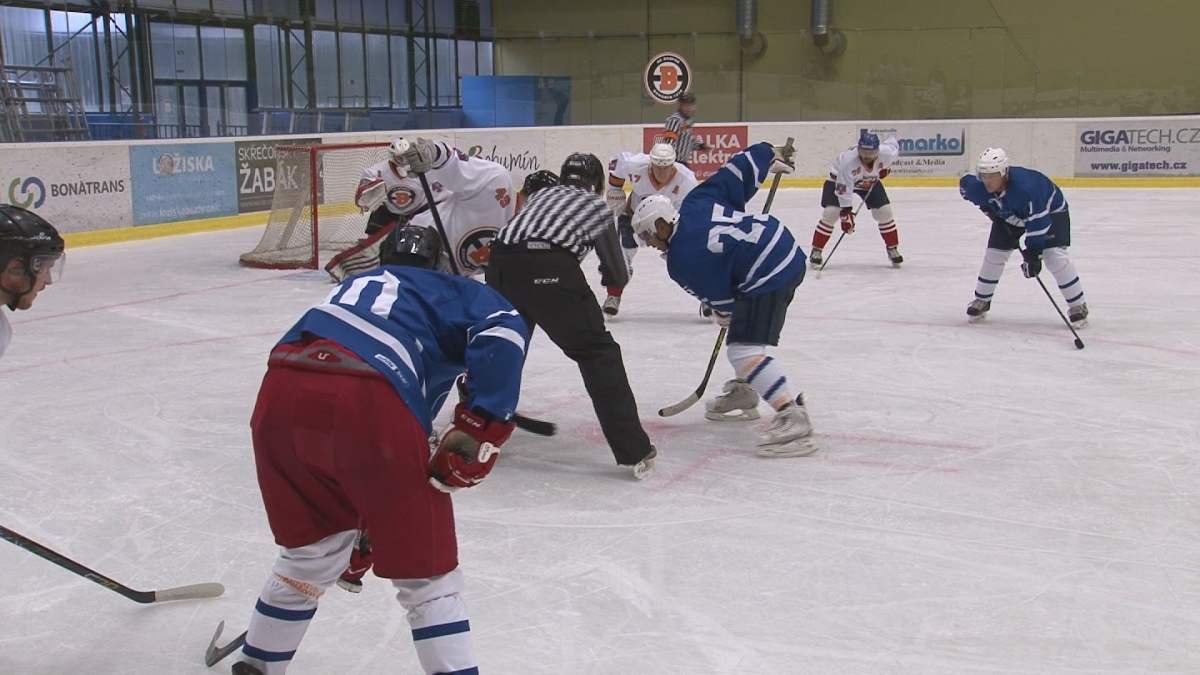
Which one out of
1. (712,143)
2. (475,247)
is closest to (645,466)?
(475,247)

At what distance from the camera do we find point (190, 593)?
9.62ft

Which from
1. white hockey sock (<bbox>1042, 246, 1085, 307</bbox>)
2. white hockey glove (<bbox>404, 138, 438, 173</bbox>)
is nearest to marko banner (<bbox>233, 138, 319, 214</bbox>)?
white hockey glove (<bbox>404, 138, 438, 173</bbox>)

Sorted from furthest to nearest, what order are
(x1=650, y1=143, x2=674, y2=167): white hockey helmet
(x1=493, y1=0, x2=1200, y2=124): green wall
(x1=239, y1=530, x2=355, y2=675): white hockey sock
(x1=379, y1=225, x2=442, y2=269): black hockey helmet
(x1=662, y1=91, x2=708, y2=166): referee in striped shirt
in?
(x1=493, y1=0, x2=1200, y2=124): green wall < (x1=662, y1=91, x2=708, y2=166): referee in striped shirt < (x1=650, y1=143, x2=674, y2=167): white hockey helmet < (x1=379, y1=225, x2=442, y2=269): black hockey helmet < (x1=239, y1=530, x2=355, y2=675): white hockey sock

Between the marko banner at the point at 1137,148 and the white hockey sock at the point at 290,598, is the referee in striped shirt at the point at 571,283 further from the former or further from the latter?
the marko banner at the point at 1137,148

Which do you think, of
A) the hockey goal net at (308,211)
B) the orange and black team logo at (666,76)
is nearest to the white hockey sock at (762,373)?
the hockey goal net at (308,211)

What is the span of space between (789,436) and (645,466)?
0.56 m

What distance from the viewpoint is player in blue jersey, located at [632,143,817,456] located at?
4.12m

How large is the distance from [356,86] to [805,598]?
54.0 feet

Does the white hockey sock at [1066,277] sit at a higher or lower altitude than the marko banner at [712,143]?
lower

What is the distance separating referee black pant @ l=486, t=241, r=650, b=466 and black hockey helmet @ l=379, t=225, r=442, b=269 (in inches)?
48.9

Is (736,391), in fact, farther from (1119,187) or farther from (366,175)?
(1119,187)

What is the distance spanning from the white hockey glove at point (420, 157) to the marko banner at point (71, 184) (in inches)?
238

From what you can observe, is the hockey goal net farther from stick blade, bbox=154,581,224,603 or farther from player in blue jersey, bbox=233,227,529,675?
player in blue jersey, bbox=233,227,529,675

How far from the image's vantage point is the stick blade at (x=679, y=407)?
468 centimetres
